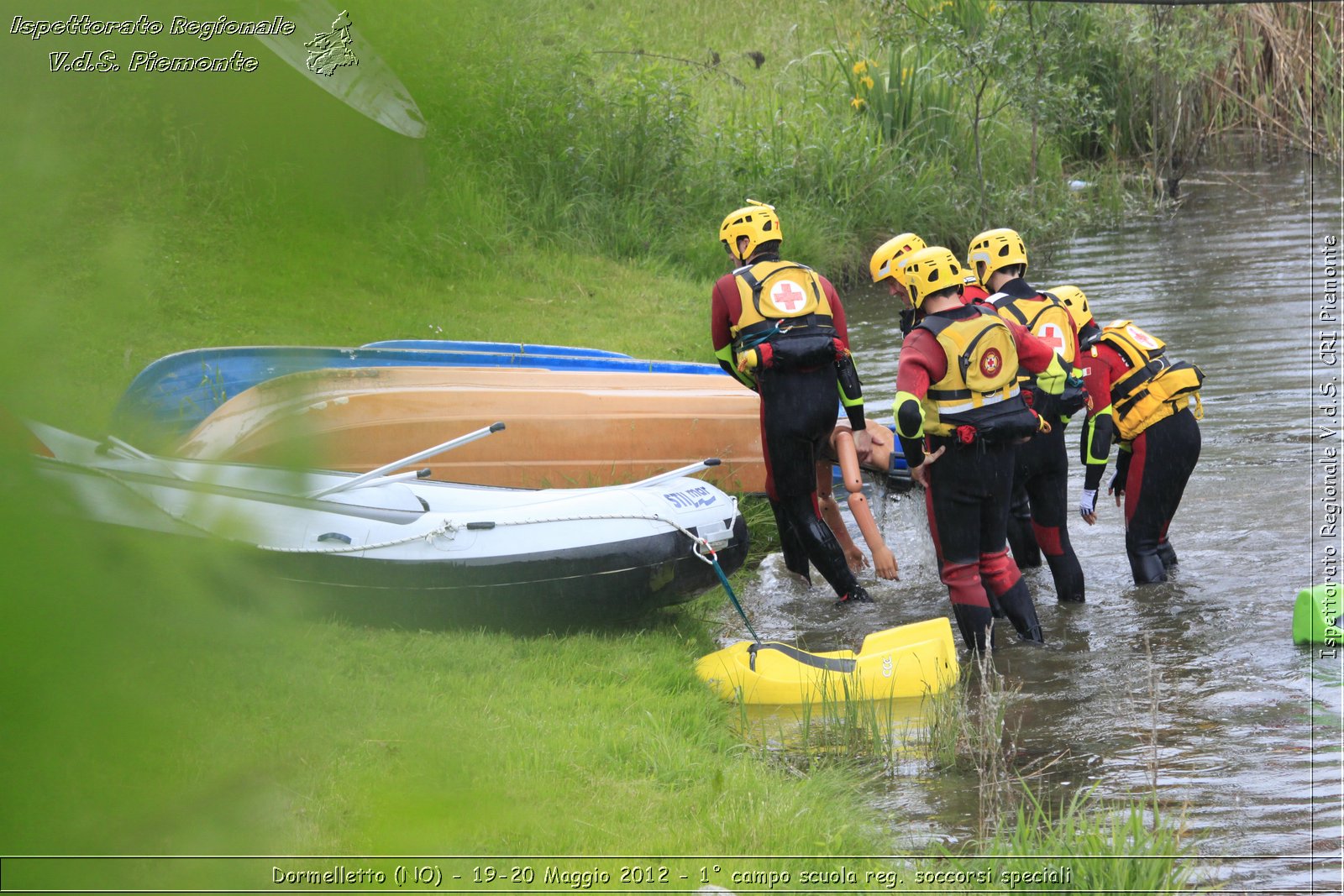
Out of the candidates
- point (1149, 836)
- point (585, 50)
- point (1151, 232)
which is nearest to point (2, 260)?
point (585, 50)

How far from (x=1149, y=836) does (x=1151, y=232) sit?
611 inches

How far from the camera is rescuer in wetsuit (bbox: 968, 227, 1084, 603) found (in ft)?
22.3

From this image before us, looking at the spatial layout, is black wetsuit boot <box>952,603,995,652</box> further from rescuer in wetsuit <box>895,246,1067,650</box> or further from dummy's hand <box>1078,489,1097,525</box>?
dummy's hand <box>1078,489,1097,525</box>

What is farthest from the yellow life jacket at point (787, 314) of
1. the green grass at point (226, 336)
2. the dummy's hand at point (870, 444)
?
the green grass at point (226, 336)

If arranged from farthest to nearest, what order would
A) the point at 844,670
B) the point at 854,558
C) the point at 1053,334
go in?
the point at 854,558, the point at 1053,334, the point at 844,670

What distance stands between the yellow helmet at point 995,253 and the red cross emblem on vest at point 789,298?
0.96m

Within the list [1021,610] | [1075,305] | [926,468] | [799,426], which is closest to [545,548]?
[799,426]

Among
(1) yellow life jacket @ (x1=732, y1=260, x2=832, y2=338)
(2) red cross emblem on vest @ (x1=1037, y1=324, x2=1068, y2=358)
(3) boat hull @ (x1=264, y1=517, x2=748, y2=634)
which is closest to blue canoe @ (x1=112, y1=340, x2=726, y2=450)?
(3) boat hull @ (x1=264, y1=517, x2=748, y2=634)

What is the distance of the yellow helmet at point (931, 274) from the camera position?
20.3 feet

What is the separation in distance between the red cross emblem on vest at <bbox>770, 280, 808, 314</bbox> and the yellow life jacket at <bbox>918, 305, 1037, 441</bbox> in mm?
1063

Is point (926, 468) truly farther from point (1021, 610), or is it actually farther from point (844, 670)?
point (844, 670)

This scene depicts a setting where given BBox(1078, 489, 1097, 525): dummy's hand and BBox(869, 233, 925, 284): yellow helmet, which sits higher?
BBox(869, 233, 925, 284): yellow helmet

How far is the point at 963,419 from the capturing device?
6.20 m

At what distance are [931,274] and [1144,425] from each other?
1789mm
